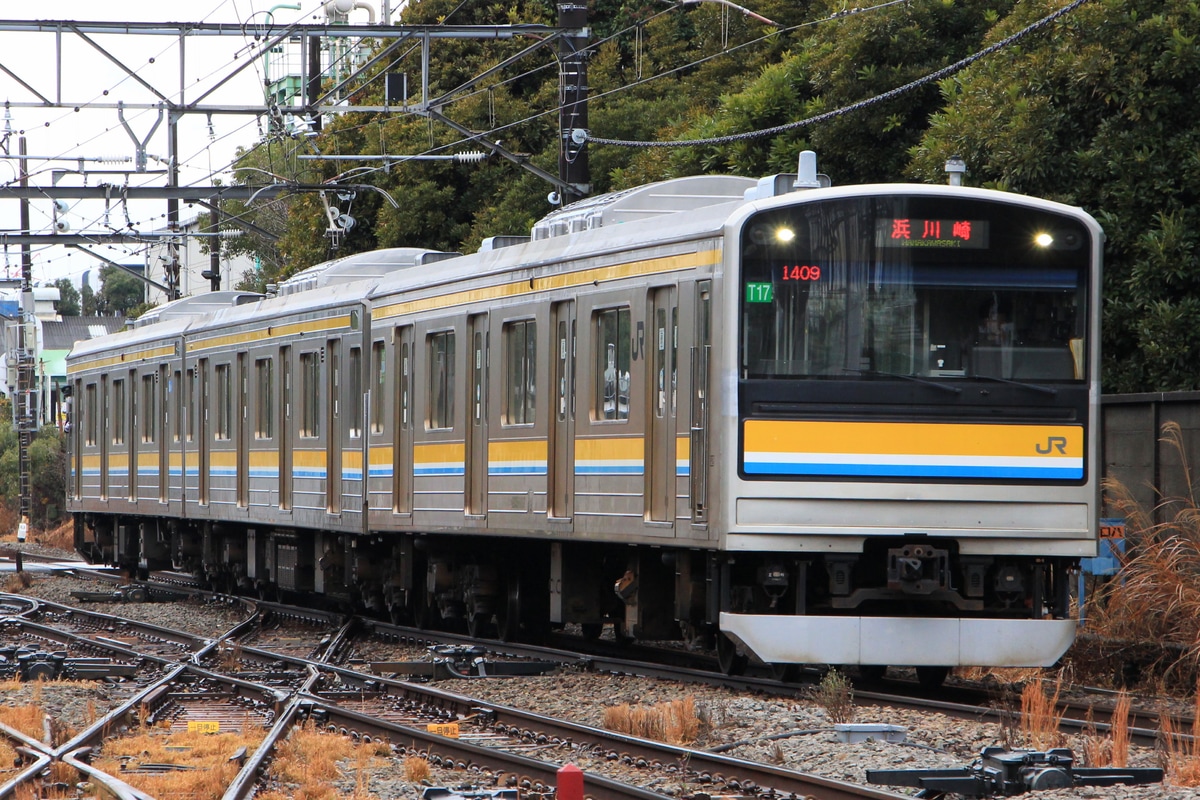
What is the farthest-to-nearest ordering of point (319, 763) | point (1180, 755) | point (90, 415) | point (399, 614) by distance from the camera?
point (90, 415) < point (399, 614) < point (319, 763) < point (1180, 755)

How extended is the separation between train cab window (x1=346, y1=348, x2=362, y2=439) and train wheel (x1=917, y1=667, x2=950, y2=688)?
718cm

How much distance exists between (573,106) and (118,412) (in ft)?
32.0

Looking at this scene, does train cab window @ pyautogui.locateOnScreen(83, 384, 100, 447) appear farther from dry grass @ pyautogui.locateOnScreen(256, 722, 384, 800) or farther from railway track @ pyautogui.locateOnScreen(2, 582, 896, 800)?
dry grass @ pyautogui.locateOnScreen(256, 722, 384, 800)

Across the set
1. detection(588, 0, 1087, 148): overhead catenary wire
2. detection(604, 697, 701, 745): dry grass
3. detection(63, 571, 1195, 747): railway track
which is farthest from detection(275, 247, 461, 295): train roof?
detection(604, 697, 701, 745): dry grass

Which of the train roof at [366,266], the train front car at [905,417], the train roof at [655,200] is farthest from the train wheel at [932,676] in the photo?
the train roof at [366,266]

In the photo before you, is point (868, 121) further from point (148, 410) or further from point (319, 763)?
point (319, 763)

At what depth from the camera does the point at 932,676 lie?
40.8 feet

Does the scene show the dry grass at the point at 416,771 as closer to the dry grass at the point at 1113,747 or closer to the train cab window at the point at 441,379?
the dry grass at the point at 1113,747

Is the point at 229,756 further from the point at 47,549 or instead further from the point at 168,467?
the point at 47,549

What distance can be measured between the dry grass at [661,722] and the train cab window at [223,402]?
12.1 m

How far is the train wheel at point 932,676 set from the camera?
1238cm

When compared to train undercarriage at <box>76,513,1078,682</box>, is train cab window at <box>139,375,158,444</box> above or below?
above

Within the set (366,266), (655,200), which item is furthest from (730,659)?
(366,266)

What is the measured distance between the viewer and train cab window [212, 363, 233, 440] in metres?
22.0
